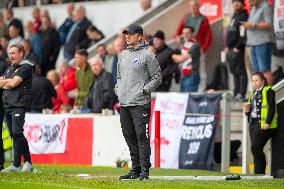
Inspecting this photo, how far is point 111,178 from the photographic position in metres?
17.2

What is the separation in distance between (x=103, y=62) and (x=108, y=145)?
3604 mm

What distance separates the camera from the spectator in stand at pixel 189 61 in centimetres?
2475

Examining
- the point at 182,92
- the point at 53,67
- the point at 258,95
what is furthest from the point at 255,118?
the point at 53,67

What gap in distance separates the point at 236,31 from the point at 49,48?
23.9 feet

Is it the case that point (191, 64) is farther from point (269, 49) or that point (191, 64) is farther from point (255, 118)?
point (255, 118)

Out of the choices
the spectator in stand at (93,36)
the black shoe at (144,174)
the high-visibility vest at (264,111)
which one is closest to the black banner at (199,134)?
the high-visibility vest at (264,111)

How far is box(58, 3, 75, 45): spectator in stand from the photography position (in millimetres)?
30484

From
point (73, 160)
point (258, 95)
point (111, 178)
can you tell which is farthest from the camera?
point (73, 160)

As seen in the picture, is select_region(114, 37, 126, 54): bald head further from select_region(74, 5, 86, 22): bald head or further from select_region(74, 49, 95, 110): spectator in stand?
select_region(74, 5, 86, 22): bald head

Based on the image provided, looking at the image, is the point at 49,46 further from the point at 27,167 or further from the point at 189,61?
the point at 27,167

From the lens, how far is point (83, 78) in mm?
25734

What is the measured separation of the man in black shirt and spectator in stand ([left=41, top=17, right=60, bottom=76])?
451 inches

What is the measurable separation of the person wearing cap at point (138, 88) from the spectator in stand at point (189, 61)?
8.04 metres

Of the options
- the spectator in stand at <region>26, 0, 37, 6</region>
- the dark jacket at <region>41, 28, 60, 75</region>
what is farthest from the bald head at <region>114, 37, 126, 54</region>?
the spectator in stand at <region>26, 0, 37, 6</region>
